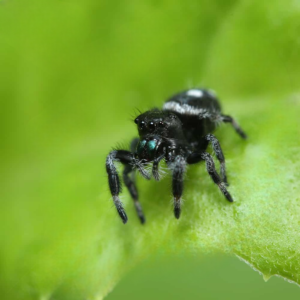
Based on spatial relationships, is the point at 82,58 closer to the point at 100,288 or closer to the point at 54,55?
the point at 54,55

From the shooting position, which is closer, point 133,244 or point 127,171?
point 133,244

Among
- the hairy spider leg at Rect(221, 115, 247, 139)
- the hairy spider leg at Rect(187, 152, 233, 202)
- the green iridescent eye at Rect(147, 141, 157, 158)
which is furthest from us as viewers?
the hairy spider leg at Rect(221, 115, 247, 139)

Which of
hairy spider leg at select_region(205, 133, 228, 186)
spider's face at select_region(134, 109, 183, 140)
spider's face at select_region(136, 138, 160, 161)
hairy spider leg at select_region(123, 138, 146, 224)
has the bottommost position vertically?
hairy spider leg at select_region(123, 138, 146, 224)

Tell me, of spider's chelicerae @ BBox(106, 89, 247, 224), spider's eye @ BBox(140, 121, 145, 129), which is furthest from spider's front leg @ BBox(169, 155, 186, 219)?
spider's eye @ BBox(140, 121, 145, 129)

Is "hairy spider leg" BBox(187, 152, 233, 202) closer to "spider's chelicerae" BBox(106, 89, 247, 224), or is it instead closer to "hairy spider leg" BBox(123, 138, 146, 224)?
"spider's chelicerae" BBox(106, 89, 247, 224)

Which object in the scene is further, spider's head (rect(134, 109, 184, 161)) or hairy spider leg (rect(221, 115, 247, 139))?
→ hairy spider leg (rect(221, 115, 247, 139))

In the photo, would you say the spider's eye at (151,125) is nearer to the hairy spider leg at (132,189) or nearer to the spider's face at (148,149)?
the spider's face at (148,149)

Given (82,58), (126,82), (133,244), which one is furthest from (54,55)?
(133,244)

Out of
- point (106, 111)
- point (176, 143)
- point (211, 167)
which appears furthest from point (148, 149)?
point (106, 111)
